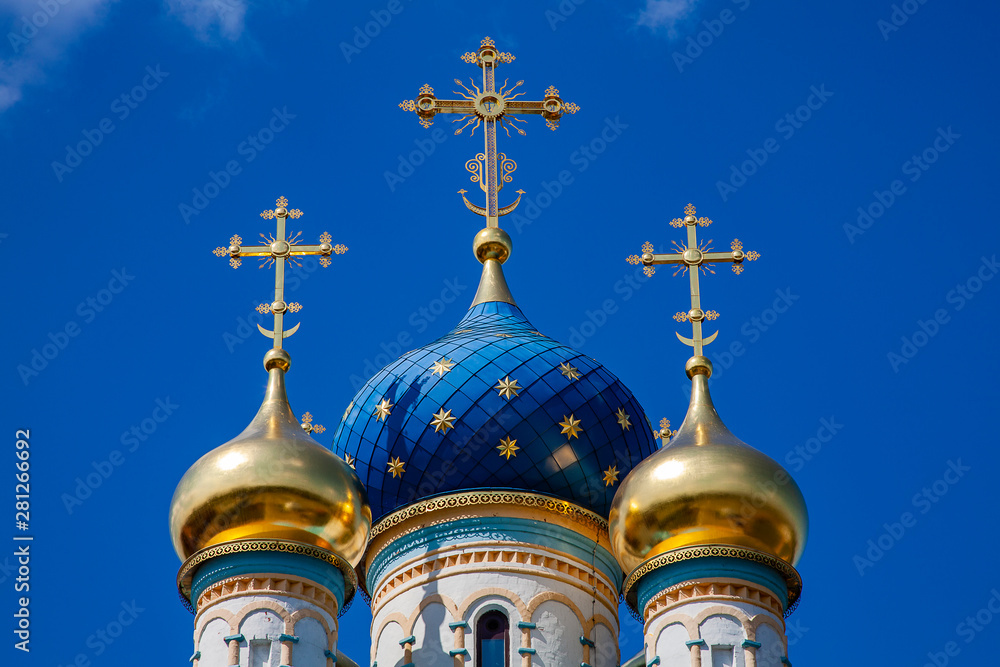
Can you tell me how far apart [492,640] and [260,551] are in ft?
7.71

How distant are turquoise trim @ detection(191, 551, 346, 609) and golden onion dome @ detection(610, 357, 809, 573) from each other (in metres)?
2.34

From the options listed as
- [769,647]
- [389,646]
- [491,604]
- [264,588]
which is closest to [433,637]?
[389,646]

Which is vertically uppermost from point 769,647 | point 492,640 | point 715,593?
point 492,640

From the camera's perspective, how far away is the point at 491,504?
18047 mm

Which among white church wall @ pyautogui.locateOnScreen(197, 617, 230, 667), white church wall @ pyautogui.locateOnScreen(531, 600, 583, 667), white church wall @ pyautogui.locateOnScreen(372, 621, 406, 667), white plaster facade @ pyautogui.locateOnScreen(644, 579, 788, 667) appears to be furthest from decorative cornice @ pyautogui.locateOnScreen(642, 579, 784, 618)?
white church wall @ pyautogui.locateOnScreen(197, 617, 230, 667)

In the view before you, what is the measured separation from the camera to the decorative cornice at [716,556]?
1630 cm

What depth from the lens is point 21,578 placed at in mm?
17438

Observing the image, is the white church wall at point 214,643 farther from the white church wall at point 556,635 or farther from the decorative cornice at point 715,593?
the decorative cornice at point 715,593

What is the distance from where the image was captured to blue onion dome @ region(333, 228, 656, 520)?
60.0 ft

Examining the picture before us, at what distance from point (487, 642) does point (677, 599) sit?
1.97 meters

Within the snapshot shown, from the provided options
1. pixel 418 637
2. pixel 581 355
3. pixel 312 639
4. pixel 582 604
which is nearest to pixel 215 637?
pixel 312 639

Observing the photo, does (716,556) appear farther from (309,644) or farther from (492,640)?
(309,644)

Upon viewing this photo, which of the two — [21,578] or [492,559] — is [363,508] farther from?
[21,578]

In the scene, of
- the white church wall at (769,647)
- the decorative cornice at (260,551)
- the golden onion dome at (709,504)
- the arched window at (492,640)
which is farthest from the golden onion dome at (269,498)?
the white church wall at (769,647)
